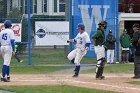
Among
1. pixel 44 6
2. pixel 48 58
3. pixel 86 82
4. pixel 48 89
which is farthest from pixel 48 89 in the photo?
pixel 44 6

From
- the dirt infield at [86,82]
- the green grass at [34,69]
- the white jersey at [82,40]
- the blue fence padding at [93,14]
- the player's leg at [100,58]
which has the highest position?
the blue fence padding at [93,14]

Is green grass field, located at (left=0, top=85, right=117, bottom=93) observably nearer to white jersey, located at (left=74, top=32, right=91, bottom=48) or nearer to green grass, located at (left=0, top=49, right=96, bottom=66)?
white jersey, located at (left=74, top=32, right=91, bottom=48)

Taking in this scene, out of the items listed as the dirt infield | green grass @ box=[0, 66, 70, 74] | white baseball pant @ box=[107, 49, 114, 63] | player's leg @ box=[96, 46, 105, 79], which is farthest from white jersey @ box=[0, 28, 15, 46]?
white baseball pant @ box=[107, 49, 114, 63]

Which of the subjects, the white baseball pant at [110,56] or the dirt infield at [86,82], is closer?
the dirt infield at [86,82]

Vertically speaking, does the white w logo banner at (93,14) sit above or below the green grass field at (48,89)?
above

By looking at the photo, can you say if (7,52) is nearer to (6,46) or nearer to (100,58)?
(6,46)

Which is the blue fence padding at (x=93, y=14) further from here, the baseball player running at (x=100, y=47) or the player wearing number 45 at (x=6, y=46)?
the player wearing number 45 at (x=6, y=46)

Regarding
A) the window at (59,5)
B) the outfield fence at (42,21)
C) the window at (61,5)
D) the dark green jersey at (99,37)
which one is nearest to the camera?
the dark green jersey at (99,37)

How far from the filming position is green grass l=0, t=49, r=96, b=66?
82.7ft

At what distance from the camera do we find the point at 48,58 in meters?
27.2

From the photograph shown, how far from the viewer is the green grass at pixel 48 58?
2522cm

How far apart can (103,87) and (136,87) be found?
0.98 meters

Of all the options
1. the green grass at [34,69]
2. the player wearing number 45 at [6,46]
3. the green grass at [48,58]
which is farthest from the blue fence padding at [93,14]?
the player wearing number 45 at [6,46]

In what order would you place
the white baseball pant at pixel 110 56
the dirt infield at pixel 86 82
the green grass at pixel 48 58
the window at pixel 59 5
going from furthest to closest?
the window at pixel 59 5 → the green grass at pixel 48 58 → the white baseball pant at pixel 110 56 → the dirt infield at pixel 86 82
